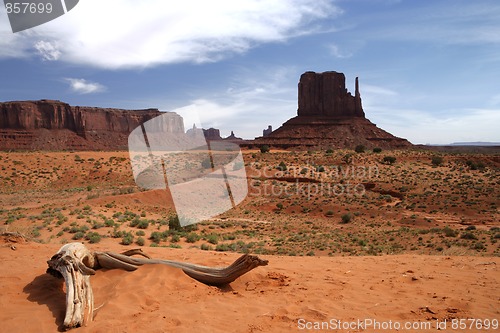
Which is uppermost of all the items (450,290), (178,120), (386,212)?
(178,120)

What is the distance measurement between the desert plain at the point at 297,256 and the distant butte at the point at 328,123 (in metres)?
43.8

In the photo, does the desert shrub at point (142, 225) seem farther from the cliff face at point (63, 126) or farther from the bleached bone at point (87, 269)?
the cliff face at point (63, 126)

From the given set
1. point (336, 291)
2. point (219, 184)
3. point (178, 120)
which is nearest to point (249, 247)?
point (336, 291)

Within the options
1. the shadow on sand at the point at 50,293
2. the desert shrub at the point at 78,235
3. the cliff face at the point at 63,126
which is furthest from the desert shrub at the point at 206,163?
the cliff face at the point at 63,126

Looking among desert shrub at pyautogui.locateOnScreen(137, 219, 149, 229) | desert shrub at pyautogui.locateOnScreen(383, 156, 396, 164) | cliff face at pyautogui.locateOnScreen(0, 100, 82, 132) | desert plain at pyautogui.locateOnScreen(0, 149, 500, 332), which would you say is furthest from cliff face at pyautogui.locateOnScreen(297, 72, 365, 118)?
desert shrub at pyautogui.locateOnScreen(137, 219, 149, 229)

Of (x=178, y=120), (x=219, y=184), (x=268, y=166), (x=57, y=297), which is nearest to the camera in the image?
(x=57, y=297)

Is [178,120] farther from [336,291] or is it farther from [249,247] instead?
[336,291]

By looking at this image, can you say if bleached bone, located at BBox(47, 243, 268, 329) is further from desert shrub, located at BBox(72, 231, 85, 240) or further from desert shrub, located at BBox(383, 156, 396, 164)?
desert shrub, located at BBox(383, 156, 396, 164)

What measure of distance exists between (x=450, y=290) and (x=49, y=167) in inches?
2254

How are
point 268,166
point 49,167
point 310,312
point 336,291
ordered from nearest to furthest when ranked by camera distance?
point 310,312
point 336,291
point 268,166
point 49,167

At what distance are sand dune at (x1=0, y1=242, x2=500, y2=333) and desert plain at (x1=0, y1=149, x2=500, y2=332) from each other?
0.10 ft

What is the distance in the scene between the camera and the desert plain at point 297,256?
548 centimetres

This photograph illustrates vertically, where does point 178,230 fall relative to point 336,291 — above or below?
below

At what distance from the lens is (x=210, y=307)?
5824 millimetres
